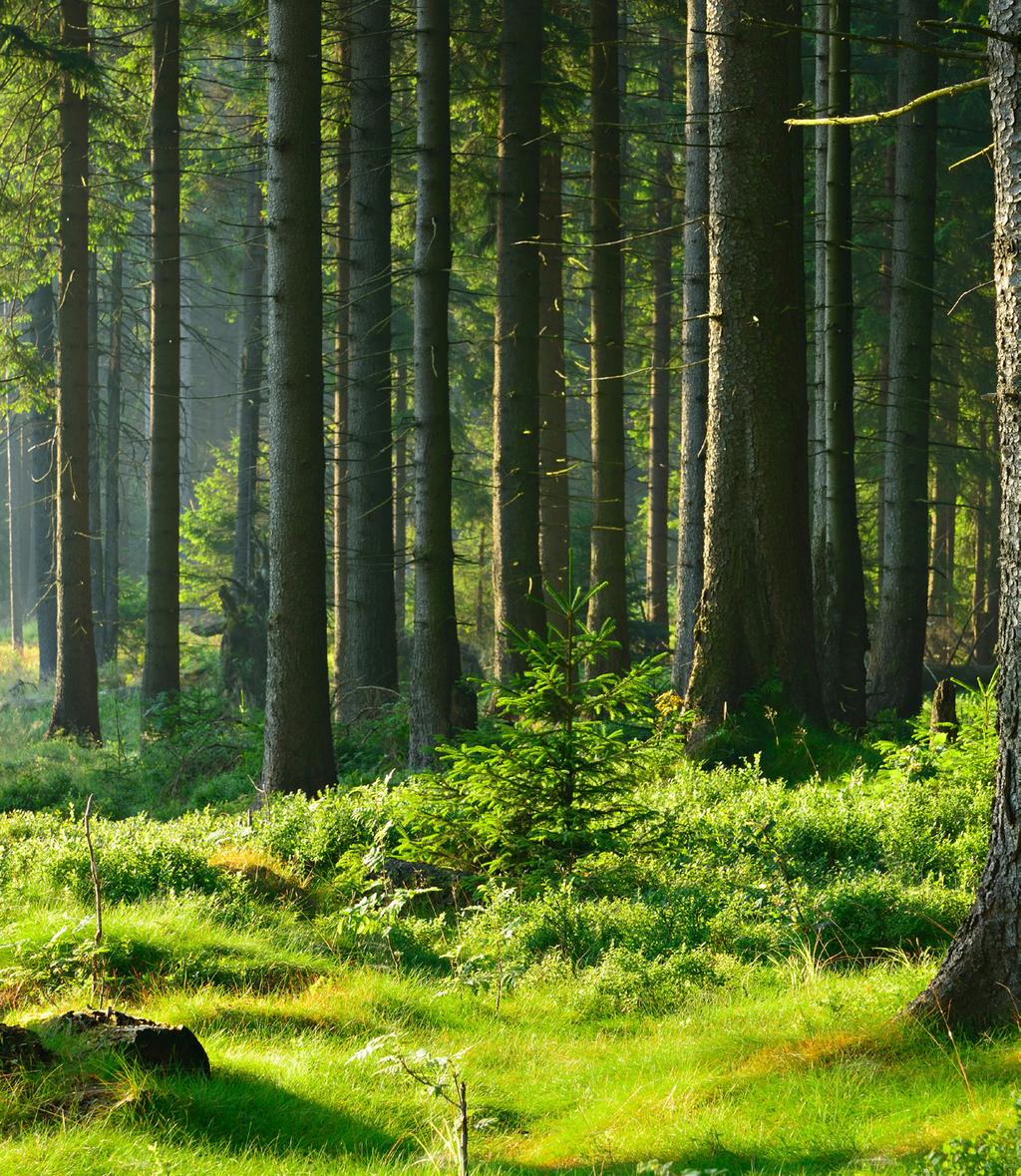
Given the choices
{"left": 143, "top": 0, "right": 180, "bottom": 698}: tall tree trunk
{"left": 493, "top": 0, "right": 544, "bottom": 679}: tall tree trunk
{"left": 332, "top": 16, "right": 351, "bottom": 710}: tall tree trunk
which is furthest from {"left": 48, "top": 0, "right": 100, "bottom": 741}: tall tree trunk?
{"left": 493, "top": 0, "right": 544, "bottom": 679}: tall tree trunk

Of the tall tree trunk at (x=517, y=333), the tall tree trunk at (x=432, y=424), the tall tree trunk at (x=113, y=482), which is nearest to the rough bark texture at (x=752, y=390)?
the tall tree trunk at (x=432, y=424)

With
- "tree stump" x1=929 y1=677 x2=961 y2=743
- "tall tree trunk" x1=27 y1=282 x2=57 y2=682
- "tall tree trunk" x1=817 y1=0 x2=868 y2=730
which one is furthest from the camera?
"tall tree trunk" x1=27 y1=282 x2=57 y2=682

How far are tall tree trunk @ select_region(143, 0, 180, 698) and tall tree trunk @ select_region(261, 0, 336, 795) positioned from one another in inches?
282

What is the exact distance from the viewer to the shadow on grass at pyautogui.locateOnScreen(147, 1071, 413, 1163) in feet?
14.1

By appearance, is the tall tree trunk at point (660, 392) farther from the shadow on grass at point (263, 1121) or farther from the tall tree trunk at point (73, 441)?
the shadow on grass at point (263, 1121)

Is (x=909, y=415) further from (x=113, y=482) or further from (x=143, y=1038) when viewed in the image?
(x=113, y=482)

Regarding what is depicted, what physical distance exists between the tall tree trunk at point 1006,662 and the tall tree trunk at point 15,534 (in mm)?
34950

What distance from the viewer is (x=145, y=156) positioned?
82.3ft

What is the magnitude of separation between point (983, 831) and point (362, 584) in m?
10.1

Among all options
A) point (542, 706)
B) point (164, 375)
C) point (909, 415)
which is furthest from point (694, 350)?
point (164, 375)

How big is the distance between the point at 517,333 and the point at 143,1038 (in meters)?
10.9

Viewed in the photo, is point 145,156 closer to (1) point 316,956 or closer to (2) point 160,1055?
(1) point 316,956

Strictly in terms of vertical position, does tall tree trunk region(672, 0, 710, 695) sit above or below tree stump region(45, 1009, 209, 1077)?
above

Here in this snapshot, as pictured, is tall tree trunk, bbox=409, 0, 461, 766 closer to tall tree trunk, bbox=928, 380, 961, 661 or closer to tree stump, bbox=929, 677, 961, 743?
tree stump, bbox=929, 677, 961, 743
